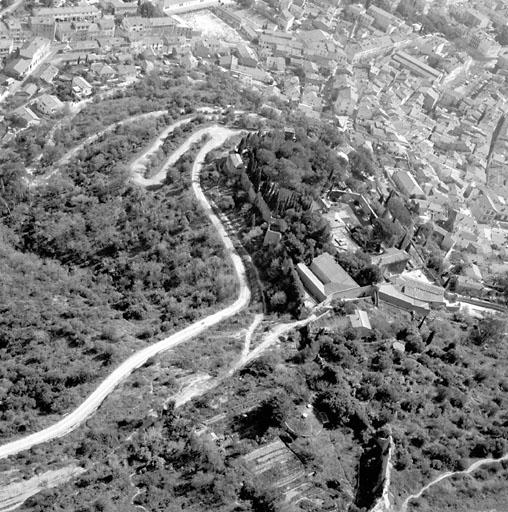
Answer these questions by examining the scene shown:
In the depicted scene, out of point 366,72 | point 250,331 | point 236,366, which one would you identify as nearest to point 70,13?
point 366,72

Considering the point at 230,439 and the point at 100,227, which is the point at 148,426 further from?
the point at 100,227

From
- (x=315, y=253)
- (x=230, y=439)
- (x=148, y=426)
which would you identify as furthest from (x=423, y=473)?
(x=315, y=253)

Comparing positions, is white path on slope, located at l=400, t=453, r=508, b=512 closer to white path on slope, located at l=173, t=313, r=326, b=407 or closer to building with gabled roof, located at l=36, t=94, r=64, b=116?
white path on slope, located at l=173, t=313, r=326, b=407

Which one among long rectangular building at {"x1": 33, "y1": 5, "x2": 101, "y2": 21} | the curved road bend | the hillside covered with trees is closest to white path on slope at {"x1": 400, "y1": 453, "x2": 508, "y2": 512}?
the curved road bend

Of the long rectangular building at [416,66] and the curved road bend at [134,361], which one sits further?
the long rectangular building at [416,66]

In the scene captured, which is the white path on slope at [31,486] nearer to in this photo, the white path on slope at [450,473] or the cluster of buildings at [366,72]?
the white path on slope at [450,473]


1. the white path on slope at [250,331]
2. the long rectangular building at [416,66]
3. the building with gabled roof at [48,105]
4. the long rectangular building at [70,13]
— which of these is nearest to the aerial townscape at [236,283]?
the white path on slope at [250,331]
